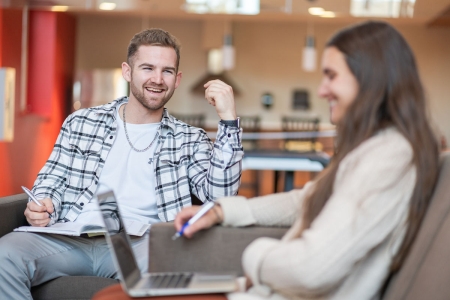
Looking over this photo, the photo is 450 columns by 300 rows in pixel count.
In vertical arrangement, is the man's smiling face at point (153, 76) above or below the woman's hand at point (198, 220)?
above

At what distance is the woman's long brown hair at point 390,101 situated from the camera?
1.25 m

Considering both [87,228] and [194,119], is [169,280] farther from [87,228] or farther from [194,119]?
[194,119]

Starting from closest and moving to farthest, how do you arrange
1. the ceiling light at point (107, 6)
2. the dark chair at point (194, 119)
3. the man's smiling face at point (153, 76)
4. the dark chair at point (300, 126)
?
the man's smiling face at point (153, 76)
the ceiling light at point (107, 6)
the dark chair at point (300, 126)
the dark chair at point (194, 119)

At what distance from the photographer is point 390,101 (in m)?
1.26

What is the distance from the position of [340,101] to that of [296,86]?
8.41m

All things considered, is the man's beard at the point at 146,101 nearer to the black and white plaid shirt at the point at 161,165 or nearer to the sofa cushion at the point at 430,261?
the black and white plaid shirt at the point at 161,165

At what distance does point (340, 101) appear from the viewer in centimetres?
129

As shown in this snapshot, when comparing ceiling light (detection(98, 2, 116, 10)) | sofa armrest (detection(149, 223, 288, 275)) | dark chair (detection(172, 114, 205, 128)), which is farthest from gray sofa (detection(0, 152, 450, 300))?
dark chair (detection(172, 114, 205, 128))

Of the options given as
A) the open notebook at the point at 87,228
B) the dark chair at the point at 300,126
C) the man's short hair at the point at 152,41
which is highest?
the man's short hair at the point at 152,41

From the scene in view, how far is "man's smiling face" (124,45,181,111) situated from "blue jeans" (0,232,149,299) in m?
0.51

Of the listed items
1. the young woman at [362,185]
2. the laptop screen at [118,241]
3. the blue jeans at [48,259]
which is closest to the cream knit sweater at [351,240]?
the young woman at [362,185]

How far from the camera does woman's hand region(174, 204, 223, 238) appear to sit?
1503mm

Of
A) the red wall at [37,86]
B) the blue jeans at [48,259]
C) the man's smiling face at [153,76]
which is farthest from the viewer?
the red wall at [37,86]

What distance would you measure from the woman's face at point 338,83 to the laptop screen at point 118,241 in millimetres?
551
